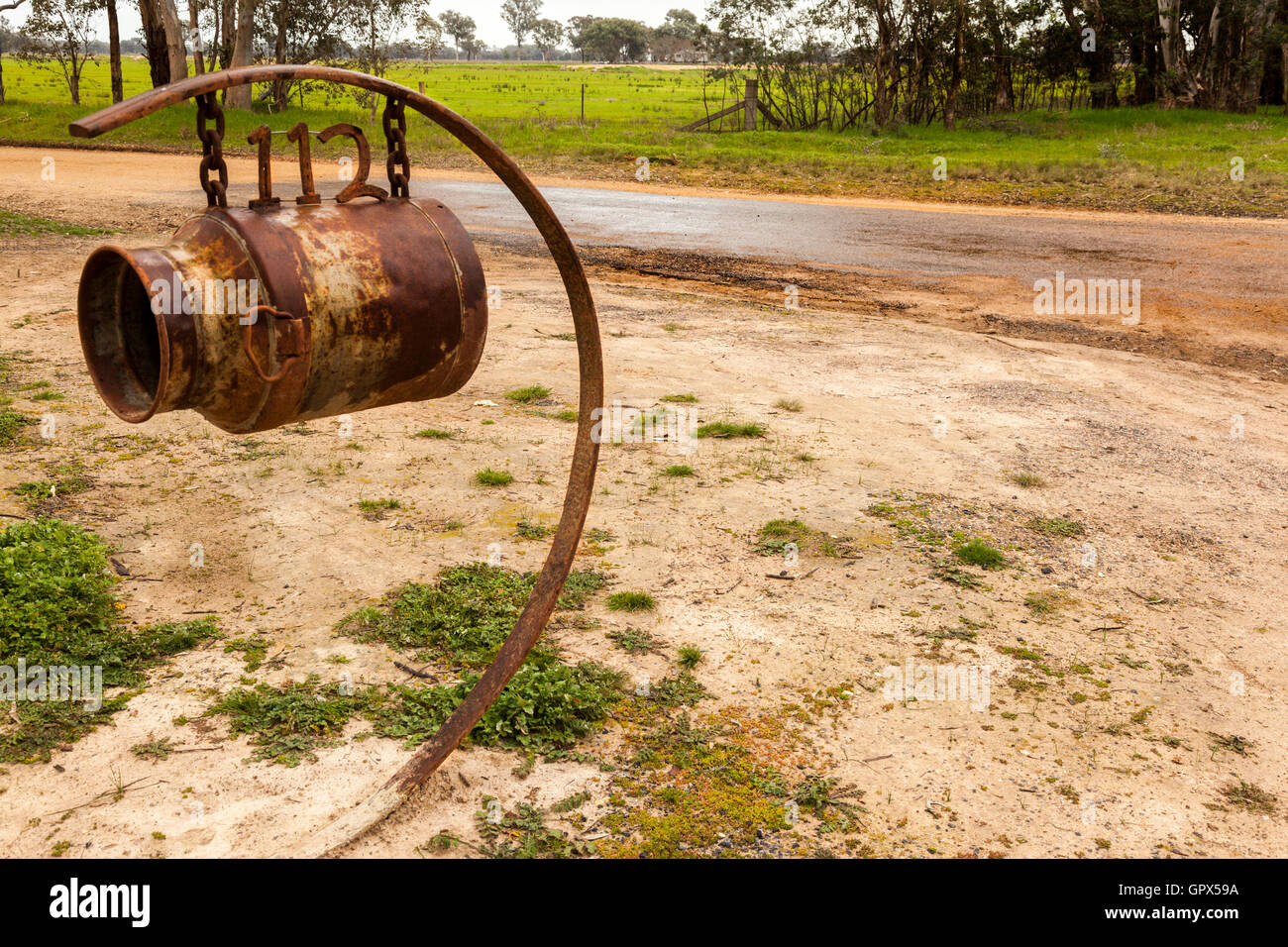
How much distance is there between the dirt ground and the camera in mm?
3523

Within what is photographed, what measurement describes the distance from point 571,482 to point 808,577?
1.63 meters

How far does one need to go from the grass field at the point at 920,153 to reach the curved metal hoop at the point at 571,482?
14992mm

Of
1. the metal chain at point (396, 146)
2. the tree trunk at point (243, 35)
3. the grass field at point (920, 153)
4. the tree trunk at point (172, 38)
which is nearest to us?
the metal chain at point (396, 146)

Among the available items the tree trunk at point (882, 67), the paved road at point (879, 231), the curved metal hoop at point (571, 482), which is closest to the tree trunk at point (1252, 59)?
the tree trunk at point (882, 67)

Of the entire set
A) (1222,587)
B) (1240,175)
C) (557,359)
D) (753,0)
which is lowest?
(1222,587)

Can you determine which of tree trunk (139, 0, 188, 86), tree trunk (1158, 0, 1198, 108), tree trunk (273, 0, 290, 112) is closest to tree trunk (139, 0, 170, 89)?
tree trunk (139, 0, 188, 86)

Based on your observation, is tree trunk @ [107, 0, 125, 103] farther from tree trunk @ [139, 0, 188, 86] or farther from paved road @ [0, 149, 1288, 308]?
paved road @ [0, 149, 1288, 308]

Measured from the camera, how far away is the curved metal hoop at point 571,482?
9.43ft

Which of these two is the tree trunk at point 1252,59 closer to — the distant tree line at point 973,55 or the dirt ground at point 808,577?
the distant tree line at point 973,55

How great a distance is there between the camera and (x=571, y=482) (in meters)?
4.07

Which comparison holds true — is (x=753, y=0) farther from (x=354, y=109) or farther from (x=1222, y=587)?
(x=1222, y=587)

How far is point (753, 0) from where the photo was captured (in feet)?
102
